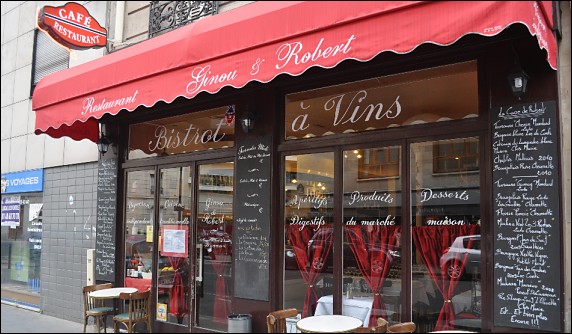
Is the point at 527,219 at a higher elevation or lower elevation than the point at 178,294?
higher

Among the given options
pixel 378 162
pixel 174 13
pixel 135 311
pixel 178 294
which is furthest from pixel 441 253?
pixel 174 13

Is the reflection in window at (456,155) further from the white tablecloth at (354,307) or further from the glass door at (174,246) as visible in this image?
the glass door at (174,246)

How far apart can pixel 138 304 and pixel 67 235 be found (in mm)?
2925

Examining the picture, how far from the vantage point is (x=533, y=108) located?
4492 millimetres

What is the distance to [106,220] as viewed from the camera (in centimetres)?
831

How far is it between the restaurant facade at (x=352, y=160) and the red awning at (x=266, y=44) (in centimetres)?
2

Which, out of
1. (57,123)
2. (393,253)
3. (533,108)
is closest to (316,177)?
(393,253)

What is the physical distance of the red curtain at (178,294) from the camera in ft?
23.9

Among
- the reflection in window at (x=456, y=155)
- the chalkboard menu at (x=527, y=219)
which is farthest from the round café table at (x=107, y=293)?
the chalkboard menu at (x=527, y=219)

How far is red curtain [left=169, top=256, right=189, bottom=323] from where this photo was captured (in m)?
7.30

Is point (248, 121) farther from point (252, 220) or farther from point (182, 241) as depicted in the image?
point (182, 241)

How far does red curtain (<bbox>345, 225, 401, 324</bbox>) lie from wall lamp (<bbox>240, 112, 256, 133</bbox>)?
6.08 feet

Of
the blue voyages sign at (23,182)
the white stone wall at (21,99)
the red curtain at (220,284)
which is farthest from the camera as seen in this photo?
the blue voyages sign at (23,182)

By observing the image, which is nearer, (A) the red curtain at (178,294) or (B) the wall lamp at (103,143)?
(A) the red curtain at (178,294)
